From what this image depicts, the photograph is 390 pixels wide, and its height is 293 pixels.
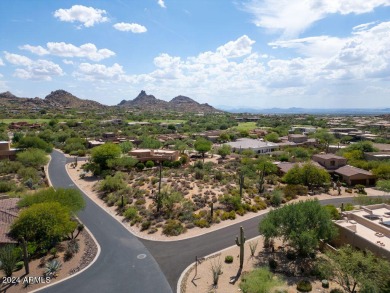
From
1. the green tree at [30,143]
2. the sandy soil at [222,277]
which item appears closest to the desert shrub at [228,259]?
the sandy soil at [222,277]

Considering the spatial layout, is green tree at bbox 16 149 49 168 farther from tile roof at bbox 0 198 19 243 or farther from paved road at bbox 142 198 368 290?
paved road at bbox 142 198 368 290

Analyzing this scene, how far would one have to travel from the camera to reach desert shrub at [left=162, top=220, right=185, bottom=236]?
3316cm

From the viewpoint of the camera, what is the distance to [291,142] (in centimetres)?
9606

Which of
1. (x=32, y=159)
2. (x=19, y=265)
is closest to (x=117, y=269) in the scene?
(x=19, y=265)

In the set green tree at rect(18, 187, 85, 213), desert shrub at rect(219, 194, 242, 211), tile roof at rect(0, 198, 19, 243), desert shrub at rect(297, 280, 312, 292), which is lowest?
desert shrub at rect(297, 280, 312, 292)

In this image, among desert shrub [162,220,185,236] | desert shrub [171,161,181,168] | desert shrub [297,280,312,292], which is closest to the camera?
desert shrub [297,280,312,292]

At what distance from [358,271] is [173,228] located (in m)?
19.5

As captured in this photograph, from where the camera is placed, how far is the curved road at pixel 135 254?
23.5m

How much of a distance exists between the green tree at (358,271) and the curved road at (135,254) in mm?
10918

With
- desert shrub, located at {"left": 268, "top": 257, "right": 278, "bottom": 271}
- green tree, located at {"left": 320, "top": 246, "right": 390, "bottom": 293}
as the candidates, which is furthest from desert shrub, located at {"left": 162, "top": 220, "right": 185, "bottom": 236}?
green tree, located at {"left": 320, "top": 246, "right": 390, "bottom": 293}

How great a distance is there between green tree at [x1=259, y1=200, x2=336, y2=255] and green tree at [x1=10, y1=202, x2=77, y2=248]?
67.1 feet

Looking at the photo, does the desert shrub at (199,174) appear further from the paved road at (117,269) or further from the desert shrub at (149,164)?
the paved road at (117,269)

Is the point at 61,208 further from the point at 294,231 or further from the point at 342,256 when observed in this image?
the point at 342,256

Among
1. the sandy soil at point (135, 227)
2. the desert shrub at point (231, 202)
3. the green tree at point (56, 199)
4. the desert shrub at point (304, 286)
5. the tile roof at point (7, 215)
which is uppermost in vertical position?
the green tree at point (56, 199)
